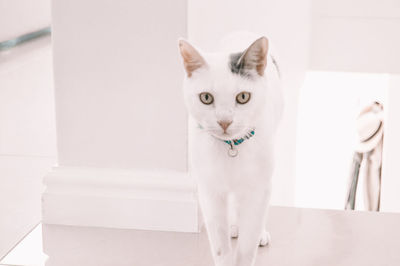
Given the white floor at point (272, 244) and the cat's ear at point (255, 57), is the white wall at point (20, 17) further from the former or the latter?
the cat's ear at point (255, 57)

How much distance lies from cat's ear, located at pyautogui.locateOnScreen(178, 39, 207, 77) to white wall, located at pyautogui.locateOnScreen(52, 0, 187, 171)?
0.45 meters

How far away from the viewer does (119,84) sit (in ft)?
4.94

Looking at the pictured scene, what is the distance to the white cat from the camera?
3.24ft

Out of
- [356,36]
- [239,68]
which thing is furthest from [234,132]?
[356,36]

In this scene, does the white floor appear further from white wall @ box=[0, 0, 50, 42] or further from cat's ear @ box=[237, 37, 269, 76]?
white wall @ box=[0, 0, 50, 42]

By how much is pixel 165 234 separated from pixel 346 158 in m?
2.15

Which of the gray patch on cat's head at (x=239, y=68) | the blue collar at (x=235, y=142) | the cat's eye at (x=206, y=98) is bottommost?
the blue collar at (x=235, y=142)

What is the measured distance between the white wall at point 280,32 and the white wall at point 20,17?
2173 millimetres

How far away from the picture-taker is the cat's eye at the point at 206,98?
0.99 metres

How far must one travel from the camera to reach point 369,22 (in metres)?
2.84

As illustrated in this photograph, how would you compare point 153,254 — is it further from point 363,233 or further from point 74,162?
point 363,233

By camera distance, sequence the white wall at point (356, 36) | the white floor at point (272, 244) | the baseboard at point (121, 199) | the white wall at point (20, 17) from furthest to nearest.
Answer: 1. the white wall at point (20, 17)
2. the white wall at point (356, 36)
3. the baseboard at point (121, 199)
4. the white floor at point (272, 244)

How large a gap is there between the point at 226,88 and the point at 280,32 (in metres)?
1.27

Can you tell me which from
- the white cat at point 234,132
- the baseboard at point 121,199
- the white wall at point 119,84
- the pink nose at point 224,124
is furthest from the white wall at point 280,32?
the pink nose at point 224,124
